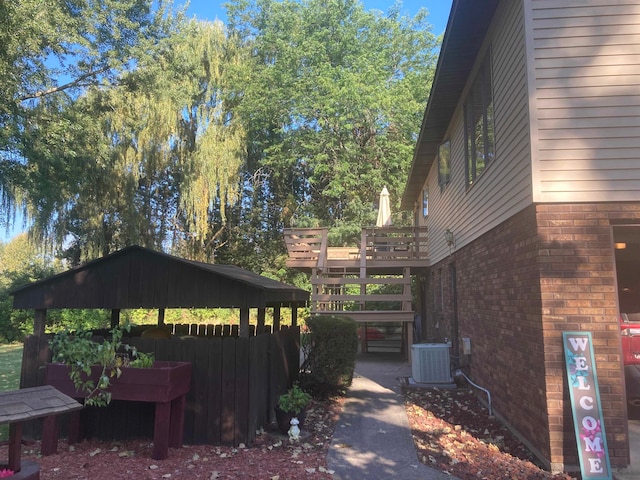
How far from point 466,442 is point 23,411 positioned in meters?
4.35

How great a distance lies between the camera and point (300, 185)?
86.2 feet

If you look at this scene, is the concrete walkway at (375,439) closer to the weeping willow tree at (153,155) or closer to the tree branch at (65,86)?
the weeping willow tree at (153,155)

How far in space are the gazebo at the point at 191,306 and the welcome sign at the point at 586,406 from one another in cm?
314

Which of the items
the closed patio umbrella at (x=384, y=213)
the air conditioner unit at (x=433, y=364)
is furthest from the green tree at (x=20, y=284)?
the closed patio umbrella at (x=384, y=213)

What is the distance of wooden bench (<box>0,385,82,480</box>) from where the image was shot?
296 centimetres

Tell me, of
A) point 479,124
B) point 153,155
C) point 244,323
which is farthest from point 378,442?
point 153,155

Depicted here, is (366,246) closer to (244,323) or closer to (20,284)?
(244,323)

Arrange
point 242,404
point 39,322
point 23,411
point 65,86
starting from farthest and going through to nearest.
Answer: point 65,86 < point 39,322 < point 242,404 < point 23,411

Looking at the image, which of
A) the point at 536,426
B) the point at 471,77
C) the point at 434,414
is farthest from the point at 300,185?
the point at 536,426

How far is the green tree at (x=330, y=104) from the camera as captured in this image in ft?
A: 73.6

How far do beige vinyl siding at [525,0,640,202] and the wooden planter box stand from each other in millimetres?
4034

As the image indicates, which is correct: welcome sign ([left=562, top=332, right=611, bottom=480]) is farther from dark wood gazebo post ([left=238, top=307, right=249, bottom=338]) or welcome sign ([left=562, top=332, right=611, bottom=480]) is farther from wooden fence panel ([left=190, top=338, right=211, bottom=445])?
wooden fence panel ([left=190, top=338, right=211, bottom=445])

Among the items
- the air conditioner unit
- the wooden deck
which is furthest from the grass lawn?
the wooden deck

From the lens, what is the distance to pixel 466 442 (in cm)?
520
